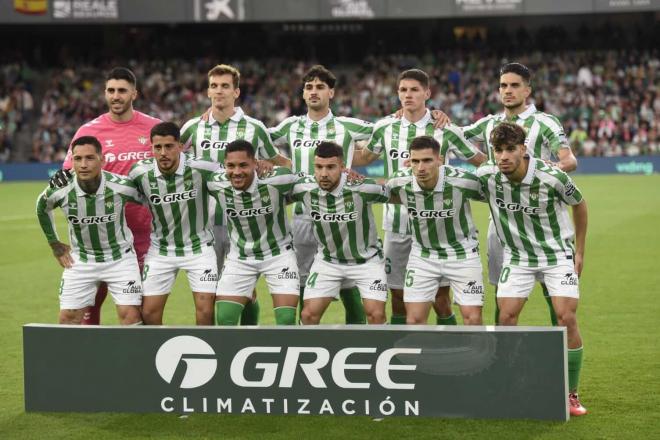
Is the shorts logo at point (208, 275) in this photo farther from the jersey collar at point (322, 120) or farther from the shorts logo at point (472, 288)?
the shorts logo at point (472, 288)

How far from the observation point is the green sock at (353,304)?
7192 mm

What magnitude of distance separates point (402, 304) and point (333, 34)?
2733 cm

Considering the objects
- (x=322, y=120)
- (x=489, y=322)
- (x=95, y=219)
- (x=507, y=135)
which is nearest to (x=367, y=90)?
(x=489, y=322)

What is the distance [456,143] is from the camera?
24.0 ft

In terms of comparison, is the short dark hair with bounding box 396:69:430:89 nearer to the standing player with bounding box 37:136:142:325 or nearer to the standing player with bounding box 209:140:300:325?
the standing player with bounding box 209:140:300:325

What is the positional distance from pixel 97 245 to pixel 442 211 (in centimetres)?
247

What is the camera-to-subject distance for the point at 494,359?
18.5 ft

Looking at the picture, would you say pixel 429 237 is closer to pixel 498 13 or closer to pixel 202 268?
pixel 202 268

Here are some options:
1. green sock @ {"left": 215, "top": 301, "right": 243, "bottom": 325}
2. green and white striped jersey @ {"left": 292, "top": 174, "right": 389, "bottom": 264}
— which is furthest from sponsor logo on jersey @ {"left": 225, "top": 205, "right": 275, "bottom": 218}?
green sock @ {"left": 215, "top": 301, "right": 243, "bottom": 325}

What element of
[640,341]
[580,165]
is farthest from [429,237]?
[580,165]

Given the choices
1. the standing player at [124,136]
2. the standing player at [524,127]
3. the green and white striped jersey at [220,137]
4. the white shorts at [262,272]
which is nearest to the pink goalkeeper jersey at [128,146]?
the standing player at [124,136]

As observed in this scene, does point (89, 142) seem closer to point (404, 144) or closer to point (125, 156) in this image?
point (125, 156)

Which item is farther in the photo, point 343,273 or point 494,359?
point 343,273

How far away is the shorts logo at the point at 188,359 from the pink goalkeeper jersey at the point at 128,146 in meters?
1.69
